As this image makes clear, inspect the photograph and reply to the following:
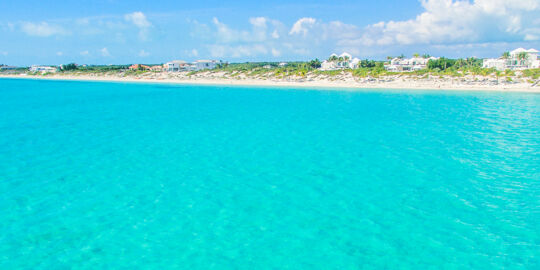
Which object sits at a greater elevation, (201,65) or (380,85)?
(201,65)

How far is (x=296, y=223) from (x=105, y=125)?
38.6 m

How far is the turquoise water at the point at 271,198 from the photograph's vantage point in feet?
53.1

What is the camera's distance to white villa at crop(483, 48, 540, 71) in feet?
401

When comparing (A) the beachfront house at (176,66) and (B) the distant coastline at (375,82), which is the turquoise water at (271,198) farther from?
(A) the beachfront house at (176,66)

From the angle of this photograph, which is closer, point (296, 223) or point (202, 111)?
point (296, 223)

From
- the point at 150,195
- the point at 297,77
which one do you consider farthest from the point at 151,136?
the point at 297,77

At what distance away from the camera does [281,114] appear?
59031 mm

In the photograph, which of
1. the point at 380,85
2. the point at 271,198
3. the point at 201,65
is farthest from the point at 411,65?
the point at 271,198

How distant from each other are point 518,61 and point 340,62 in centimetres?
6933

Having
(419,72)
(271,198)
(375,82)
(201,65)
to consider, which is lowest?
(271,198)

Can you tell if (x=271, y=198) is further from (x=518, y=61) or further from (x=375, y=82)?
(x=518, y=61)

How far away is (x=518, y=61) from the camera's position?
125m

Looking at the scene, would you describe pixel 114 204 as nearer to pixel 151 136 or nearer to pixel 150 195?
pixel 150 195

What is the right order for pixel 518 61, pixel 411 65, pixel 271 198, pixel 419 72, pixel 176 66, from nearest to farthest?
pixel 271 198 < pixel 419 72 < pixel 518 61 < pixel 411 65 < pixel 176 66
